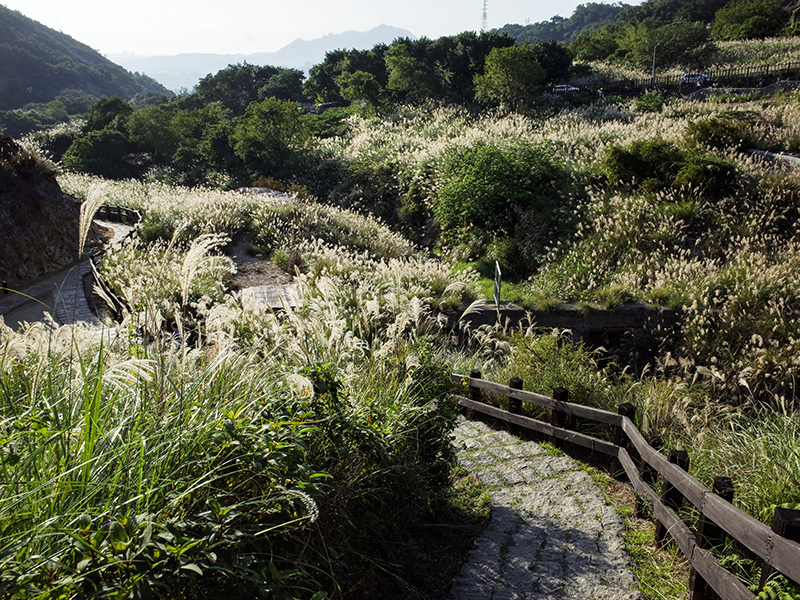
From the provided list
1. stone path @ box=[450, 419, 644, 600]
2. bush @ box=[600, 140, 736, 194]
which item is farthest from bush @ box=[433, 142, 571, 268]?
stone path @ box=[450, 419, 644, 600]

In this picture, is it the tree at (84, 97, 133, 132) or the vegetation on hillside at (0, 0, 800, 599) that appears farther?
Answer: the tree at (84, 97, 133, 132)

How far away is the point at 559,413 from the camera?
512cm

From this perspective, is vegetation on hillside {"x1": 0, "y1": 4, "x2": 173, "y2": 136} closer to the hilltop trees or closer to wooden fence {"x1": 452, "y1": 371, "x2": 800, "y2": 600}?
the hilltop trees

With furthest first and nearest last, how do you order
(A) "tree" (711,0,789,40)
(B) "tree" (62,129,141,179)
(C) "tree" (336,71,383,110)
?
(A) "tree" (711,0,789,40) → (C) "tree" (336,71,383,110) → (B) "tree" (62,129,141,179)

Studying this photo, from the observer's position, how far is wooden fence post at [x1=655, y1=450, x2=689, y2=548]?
3.31 m

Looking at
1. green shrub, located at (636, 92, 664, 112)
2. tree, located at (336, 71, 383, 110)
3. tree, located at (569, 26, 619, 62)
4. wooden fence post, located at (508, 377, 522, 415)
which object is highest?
tree, located at (569, 26, 619, 62)

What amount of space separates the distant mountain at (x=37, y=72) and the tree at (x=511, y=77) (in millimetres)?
100710

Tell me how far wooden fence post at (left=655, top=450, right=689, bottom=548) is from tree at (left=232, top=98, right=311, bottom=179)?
23893 millimetres

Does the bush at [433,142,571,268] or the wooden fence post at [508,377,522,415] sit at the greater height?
the bush at [433,142,571,268]

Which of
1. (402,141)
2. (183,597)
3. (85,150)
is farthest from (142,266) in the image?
(85,150)

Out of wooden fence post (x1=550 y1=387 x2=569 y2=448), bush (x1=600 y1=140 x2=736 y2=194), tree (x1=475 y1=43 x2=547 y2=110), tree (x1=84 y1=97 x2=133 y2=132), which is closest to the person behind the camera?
wooden fence post (x1=550 y1=387 x2=569 y2=448)

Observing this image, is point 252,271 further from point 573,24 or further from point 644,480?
point 573,24

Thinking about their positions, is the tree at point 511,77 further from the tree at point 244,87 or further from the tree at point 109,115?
the tree at point 244,87

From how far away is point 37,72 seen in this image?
107 metres
